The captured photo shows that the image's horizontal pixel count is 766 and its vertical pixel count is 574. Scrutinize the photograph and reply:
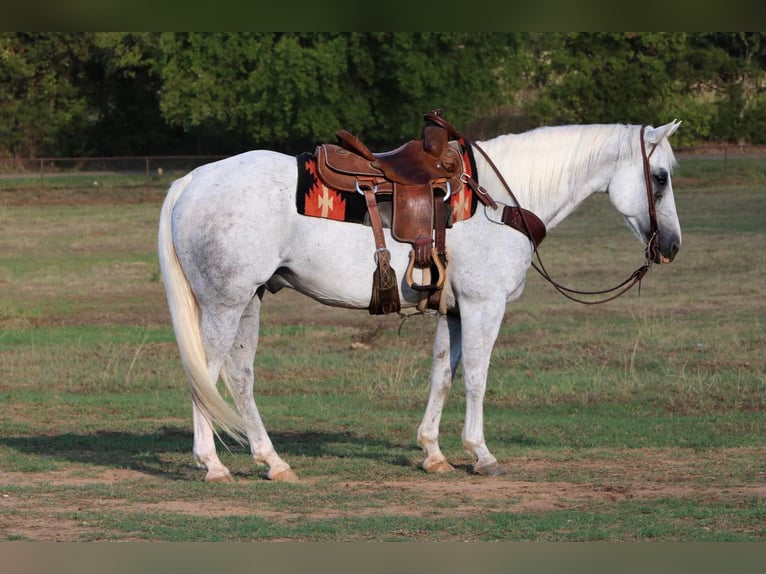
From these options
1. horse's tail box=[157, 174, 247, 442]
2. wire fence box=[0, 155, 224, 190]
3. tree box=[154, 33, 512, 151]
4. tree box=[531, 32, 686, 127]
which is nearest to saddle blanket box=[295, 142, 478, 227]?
horse's tail box=[157, 174, 247, 442]

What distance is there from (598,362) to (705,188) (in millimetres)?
22891

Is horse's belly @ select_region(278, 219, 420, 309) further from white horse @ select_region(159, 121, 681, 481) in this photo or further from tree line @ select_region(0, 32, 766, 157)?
tree line @ select_region(0, 32, 766, 157)

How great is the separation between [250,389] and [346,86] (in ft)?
113

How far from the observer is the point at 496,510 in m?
6.95

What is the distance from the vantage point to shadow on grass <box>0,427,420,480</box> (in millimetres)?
8469

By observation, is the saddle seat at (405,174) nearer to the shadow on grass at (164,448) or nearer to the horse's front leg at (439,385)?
the horse's front leg at (439,385)

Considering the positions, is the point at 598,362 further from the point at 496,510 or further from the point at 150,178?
the point at 150,178

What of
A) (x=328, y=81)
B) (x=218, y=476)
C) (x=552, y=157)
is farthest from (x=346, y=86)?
(x=218, y=476)

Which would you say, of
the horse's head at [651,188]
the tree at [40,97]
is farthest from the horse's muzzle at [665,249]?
the tree at [40,97]

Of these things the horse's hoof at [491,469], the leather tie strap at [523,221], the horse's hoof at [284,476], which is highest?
the leather tie strap at [523,221]

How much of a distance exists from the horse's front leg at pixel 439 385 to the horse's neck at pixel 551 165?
1.01 meters

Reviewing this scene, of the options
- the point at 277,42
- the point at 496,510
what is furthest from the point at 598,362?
the point at 277,42

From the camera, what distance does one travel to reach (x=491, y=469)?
7941mm

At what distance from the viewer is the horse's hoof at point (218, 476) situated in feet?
25.4
